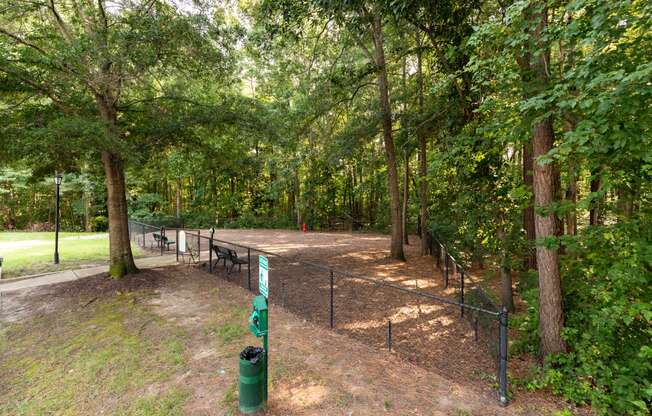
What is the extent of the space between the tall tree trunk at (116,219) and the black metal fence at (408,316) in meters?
2.69

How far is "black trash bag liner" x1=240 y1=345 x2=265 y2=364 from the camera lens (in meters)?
3.58

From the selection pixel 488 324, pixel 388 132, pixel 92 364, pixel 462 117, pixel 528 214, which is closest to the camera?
pixel 92 364

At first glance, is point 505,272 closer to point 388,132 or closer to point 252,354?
point 252,354

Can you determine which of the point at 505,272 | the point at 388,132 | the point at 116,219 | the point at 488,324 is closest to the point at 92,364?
the point at 116,219

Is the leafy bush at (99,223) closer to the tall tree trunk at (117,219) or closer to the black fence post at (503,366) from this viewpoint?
the tall tree trunk at (117,219)

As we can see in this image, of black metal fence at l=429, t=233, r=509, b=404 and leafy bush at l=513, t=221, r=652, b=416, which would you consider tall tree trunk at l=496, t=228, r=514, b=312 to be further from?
leafy bush at l=513, t=221, r=652, b=416

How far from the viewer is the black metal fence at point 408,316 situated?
4.74 metres

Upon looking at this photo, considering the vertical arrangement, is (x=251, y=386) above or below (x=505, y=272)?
below

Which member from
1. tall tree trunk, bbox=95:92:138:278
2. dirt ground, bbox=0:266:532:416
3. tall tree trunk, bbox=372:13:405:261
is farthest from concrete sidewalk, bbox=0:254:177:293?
tall tree trunk, bbox=372:13:405:261

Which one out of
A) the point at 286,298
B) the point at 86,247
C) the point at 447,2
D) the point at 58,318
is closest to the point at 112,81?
the point at 58,318

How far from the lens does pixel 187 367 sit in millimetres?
4543

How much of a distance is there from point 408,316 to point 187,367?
13.7 ft

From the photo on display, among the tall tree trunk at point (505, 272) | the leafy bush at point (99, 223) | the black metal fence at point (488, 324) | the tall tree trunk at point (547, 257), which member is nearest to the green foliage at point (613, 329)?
the tall tree trunk at point (547, 257)

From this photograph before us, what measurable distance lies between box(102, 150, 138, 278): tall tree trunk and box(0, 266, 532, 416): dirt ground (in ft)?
5.44
